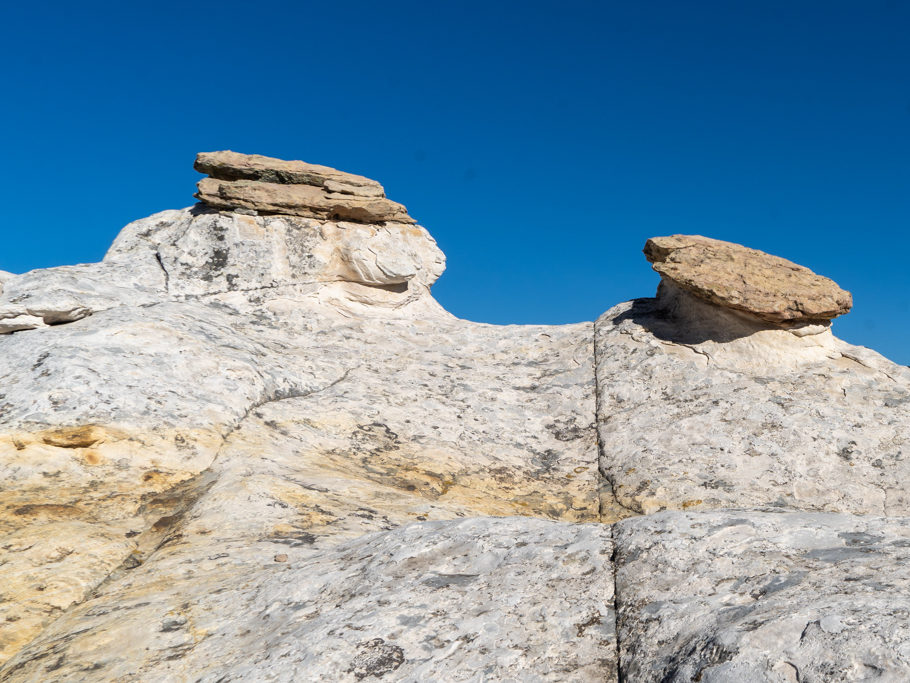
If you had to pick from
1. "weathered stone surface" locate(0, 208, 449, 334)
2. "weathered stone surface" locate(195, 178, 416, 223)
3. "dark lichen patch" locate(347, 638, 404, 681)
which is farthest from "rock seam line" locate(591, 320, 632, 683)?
"weathered stone surface" locate(195, 178, 416, 223)

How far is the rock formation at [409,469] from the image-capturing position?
3.05 m

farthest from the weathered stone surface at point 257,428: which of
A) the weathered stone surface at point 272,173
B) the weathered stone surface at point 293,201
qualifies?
the weathered stone surface at point 272,173

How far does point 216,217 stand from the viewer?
10.8 metres

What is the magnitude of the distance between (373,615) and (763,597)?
5.75ft

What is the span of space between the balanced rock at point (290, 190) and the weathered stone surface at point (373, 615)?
751cm

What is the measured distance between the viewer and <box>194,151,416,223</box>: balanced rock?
10.9 m

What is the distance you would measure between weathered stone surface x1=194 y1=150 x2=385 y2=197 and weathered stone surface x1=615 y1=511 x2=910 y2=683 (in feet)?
28.6

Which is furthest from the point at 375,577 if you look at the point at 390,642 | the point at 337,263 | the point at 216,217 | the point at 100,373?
the point at 216,217

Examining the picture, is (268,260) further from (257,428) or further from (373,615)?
(373,615)

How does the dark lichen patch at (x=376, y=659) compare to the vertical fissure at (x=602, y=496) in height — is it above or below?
below

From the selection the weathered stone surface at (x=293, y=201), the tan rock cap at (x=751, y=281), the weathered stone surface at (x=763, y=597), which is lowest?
the weathered stone surface at (x=763, y=597)

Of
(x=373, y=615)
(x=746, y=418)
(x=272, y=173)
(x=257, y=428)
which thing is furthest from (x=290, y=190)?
(x=373, y=615)

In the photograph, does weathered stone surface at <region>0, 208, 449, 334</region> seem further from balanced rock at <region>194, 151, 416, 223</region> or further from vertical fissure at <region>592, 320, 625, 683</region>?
vertical fissure at <region>592, 320, 625, 683</region>

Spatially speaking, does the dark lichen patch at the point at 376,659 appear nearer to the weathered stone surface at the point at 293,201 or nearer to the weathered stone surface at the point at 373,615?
the weathered stone surface at the point at 373,615
